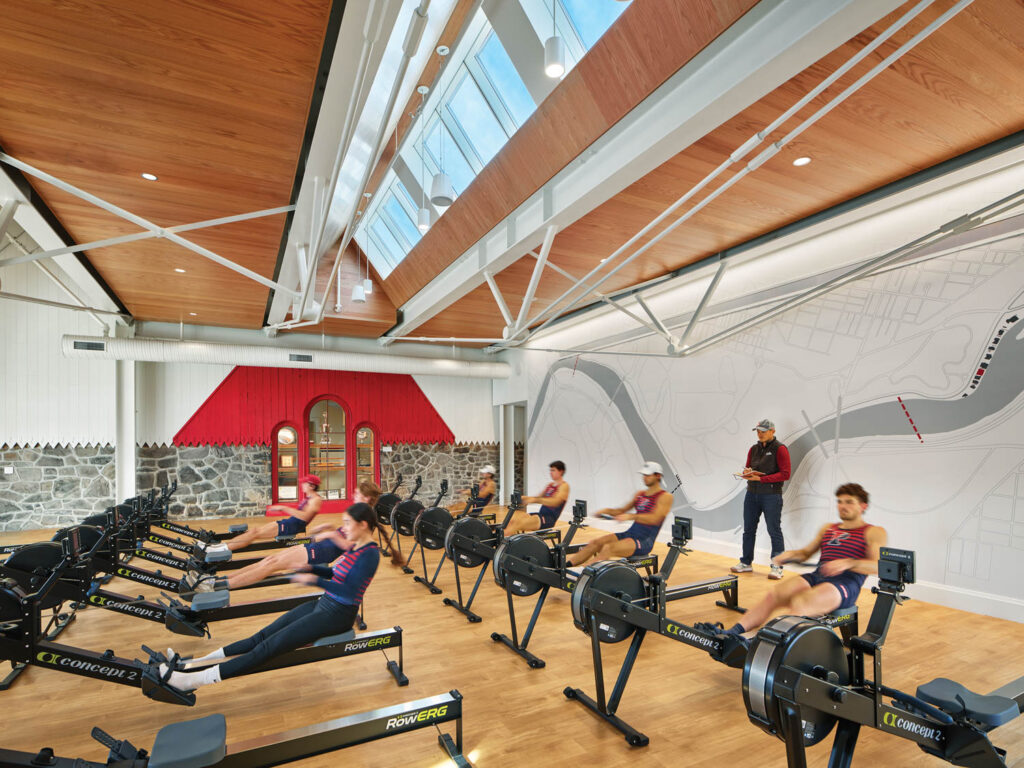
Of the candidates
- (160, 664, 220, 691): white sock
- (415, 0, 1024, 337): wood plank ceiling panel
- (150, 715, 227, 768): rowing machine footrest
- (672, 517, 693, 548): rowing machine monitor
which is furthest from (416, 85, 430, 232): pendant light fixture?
(150, 715, 227, 768): rowing machine footrest

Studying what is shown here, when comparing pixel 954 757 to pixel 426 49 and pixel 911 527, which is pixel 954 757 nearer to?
pixel 911 527

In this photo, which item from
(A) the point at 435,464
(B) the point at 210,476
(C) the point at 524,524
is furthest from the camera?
(A) the point at 435,464

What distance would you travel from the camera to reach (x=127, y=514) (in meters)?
6.05

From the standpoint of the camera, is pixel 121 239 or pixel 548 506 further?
pixel 548 506

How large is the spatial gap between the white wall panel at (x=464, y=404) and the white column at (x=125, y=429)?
5.17 meters

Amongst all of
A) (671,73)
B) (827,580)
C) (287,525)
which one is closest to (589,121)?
(671,73)

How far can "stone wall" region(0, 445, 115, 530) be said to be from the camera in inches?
351

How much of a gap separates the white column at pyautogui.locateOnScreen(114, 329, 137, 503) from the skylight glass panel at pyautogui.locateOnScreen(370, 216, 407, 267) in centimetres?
490

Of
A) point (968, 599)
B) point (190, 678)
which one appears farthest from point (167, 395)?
point (968, 599)

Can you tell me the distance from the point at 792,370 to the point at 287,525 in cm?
578

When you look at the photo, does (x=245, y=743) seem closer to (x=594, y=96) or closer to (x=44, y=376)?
(x=594, y=96)

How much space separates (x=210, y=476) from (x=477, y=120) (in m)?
8.53

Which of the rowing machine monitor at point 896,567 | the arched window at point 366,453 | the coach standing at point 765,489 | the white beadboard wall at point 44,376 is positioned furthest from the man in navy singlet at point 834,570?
the white beadboard wall at point 44,376

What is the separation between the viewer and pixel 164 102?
3480mm
